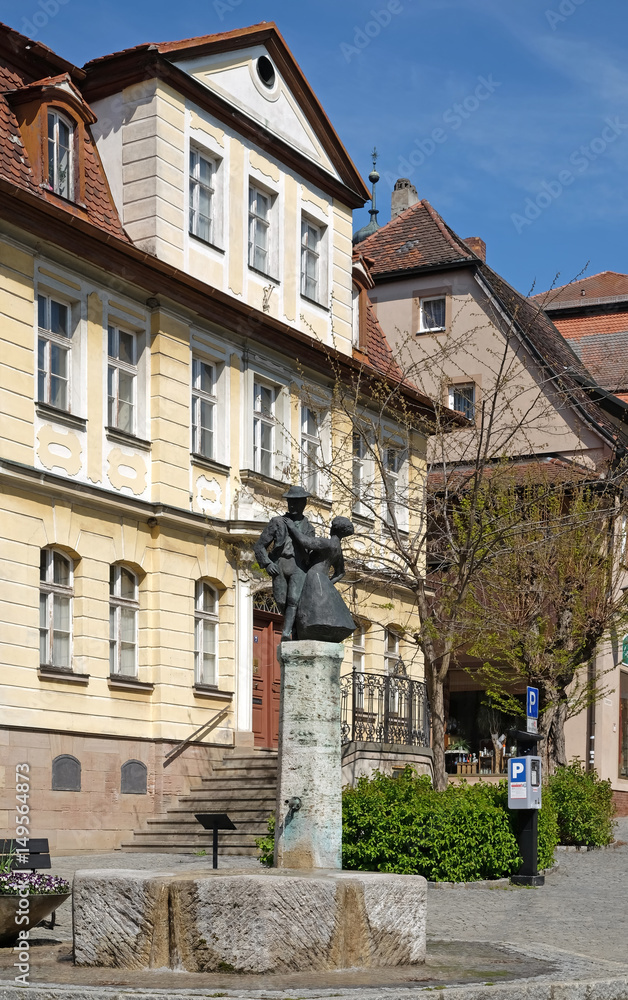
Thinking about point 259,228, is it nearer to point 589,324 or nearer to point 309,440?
point 309,440

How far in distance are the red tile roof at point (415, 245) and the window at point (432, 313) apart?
0.90m

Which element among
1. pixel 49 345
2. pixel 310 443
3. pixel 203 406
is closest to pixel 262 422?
pixel 310 443

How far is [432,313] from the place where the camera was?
36.5 meters

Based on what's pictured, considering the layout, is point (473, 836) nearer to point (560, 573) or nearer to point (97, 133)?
point (560, 573)

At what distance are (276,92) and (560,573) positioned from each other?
9615 mm

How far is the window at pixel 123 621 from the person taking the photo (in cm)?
2191

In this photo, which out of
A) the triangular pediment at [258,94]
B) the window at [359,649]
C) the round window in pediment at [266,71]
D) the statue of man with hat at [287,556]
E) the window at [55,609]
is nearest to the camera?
the statue of man with hat at [287,556]

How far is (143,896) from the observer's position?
29.6 ft

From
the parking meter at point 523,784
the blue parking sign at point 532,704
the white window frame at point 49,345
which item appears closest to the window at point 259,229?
the white window frame at point 49,345

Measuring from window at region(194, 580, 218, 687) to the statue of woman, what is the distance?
12.1 meters

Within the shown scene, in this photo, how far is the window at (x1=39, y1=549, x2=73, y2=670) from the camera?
67.6ft

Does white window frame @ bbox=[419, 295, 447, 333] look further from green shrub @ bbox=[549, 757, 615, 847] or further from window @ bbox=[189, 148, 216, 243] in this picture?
green shrub @ bbox=[549, 757, 615, 847]

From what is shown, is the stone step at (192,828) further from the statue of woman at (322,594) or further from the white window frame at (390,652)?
the statue of woman at (322,594)

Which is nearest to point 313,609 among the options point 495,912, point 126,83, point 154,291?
point 495,912
